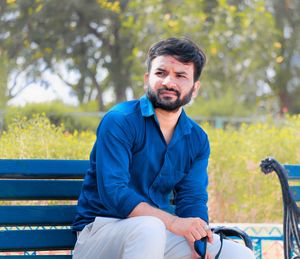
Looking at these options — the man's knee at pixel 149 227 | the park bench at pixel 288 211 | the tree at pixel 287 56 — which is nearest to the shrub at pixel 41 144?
the park bench at pixel 288 211

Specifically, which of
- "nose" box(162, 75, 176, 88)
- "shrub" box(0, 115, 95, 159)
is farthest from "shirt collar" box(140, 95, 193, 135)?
"shrub" box(0, 115, 95, 159)

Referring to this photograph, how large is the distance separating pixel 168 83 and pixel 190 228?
662mm

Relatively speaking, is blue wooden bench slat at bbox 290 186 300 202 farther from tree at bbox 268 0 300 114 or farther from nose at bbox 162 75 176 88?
tree at bbox 268 0 300 114

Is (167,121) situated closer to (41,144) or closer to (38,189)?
(38,189)

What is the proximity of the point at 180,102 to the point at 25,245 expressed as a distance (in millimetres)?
952

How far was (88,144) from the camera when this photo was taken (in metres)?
6.85

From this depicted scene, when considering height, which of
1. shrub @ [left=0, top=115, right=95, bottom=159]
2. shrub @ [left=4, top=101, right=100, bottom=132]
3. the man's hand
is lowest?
the man's hand

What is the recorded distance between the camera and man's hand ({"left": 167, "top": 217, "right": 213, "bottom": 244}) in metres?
3.30

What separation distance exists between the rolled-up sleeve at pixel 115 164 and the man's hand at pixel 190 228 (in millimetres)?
170

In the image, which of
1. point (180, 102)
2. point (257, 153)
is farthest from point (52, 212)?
point (257, 153)

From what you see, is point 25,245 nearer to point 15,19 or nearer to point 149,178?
point 149,178

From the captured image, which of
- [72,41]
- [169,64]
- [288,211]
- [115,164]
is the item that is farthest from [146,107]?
[72,41]

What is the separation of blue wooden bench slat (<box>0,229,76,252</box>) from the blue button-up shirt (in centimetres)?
24

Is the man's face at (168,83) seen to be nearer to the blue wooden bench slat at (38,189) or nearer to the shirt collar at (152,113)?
the shirt collar at (152,113)
